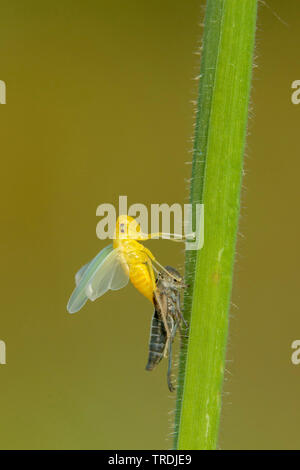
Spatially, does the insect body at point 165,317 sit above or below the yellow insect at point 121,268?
below

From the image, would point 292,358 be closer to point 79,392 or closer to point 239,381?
point 239,381

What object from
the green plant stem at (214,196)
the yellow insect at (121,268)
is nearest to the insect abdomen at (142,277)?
the yellow insect at (121,268)

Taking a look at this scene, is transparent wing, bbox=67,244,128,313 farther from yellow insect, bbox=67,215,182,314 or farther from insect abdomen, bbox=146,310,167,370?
insect abdomen, bbox=146,310,167,370

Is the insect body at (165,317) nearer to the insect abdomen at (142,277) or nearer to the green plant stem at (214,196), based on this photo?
the insect abdomen at (142,277)

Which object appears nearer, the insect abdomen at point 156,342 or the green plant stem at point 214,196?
the green plant stem at point 214,196

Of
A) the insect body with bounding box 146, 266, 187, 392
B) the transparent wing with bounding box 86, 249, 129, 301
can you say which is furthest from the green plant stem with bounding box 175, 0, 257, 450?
the transparent wing with bounding box 86, 249, 129, 301

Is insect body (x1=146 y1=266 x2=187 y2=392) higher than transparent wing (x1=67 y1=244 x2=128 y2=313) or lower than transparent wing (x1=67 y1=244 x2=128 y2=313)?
lower

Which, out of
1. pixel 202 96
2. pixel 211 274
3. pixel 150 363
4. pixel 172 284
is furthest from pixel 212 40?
pixel 150 363
